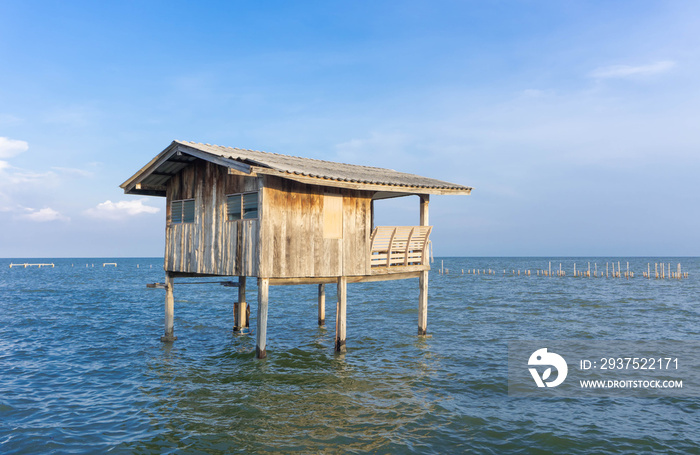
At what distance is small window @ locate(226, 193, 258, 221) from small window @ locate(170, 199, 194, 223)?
8.32 feet

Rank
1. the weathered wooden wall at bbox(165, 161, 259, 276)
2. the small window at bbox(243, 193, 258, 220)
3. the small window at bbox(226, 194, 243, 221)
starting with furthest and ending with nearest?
the small window at bbox(226, 194, 243, 221) → the weathered wooden wall at bbox(165, 161, 259, 276) → the small window at bbox(243, 193, 258, 220)

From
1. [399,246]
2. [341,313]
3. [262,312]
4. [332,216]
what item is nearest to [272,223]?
[332,216]

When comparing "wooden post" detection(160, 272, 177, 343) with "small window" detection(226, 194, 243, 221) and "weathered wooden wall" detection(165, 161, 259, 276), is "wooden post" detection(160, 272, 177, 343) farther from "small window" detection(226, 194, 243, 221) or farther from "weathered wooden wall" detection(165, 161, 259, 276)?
"small window" detection(226, 194, 243, 221)

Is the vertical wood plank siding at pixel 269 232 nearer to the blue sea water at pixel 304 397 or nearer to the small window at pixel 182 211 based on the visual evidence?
the small window at pixel 182 211

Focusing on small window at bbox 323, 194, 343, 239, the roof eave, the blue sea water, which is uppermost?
the roof eave

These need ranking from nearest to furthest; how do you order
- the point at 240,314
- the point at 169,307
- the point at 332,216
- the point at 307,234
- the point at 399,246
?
1. the point at 307,234
2. the point at 332,216
3. the point at 399,246
4. the point at 169,307
5. the point at 240,314

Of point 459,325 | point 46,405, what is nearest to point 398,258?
point 459,325

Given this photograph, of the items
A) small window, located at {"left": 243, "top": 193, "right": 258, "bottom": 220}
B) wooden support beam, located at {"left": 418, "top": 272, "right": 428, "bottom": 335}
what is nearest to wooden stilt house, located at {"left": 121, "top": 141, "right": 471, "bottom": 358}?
small window, located at {"left": 243, "top": 193, "right": 258, "bottom": 220}

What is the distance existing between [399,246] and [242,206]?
6598mm

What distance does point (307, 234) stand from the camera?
16.0 metres

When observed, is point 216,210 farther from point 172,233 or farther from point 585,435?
point 585,435

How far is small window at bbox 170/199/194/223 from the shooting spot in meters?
18.2

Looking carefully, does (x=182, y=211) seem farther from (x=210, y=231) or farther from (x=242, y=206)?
(x=242, y=206)

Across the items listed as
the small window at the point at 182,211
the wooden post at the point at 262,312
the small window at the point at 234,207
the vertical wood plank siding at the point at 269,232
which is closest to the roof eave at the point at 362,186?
the vertical wood plank siding at the point at 269,232
